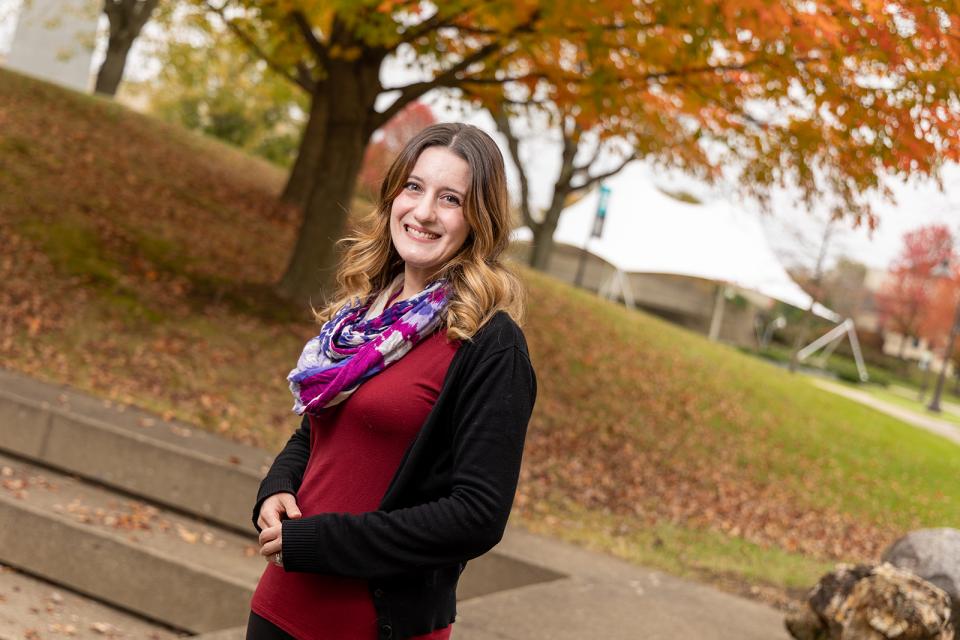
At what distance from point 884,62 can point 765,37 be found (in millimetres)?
837

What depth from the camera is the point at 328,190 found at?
10.9 meters

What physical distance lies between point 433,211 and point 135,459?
4622 millimetres

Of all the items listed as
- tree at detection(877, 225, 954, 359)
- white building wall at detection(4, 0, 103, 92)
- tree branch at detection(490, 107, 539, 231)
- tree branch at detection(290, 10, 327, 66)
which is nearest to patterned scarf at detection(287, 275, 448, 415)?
tree branch at detection(290, 10, 327, 66)

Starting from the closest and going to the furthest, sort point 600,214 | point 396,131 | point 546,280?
point 546,280
point 600,214
point 396,131

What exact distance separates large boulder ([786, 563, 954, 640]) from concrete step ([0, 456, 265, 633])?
9.66 feet

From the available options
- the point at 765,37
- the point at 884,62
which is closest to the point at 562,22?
the point at 765,37

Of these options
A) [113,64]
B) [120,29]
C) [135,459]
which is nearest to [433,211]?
[135,459]

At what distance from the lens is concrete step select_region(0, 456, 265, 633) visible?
5324 millimetres

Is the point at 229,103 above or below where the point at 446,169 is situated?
above

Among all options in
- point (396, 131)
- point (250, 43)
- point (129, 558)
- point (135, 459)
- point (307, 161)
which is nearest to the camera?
point (129, 558)

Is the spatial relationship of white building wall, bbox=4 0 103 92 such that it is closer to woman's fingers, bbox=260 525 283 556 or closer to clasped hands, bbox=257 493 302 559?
clasped hands, bbox=257 493 302 559

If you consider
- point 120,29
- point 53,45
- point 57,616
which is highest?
point 120,29

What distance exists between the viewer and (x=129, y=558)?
17.8 feet

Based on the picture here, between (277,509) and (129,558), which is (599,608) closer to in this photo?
(129,558)
